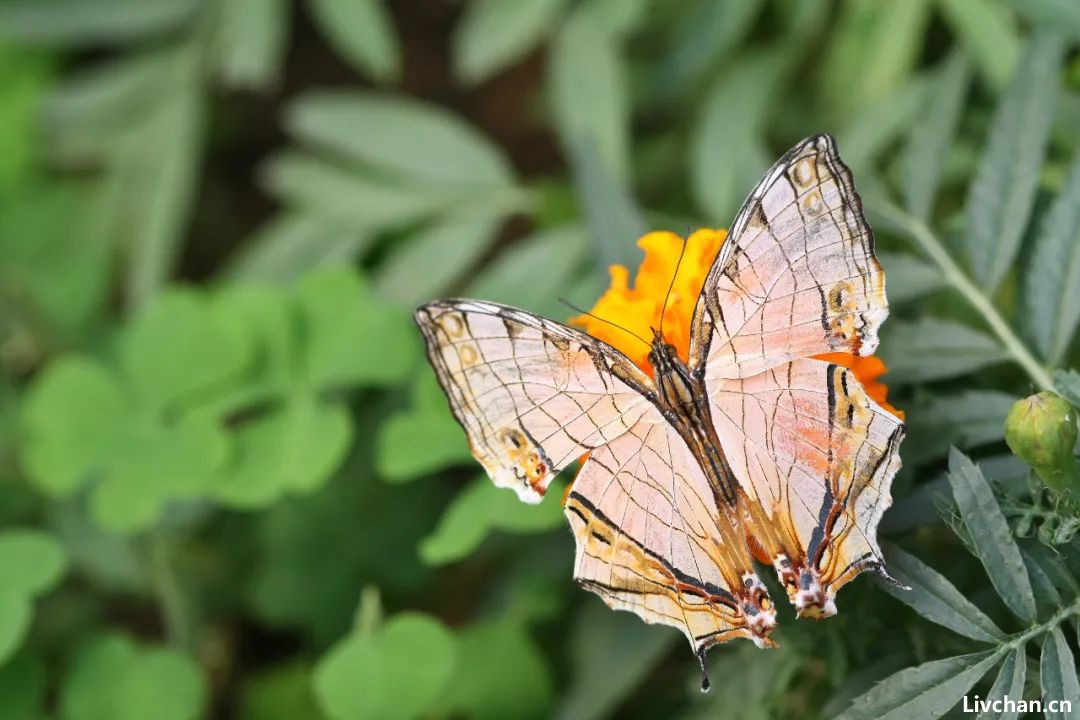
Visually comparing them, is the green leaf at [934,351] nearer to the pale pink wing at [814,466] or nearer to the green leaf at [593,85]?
the pale pink wing at [814,466]

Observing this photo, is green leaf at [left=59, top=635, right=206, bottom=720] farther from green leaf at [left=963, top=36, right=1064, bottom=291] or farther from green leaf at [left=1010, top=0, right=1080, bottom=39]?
green leaf at [left=1010, top=0, right=1080, bottom=39]

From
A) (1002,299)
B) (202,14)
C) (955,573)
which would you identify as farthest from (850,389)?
(202,14)

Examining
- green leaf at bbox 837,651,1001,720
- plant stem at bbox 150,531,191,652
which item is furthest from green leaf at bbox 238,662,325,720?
green leaf at bbox 837,651,1001,720

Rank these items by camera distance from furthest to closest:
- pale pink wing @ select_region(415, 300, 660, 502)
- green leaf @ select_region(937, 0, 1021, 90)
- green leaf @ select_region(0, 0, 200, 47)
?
green leaf @ select_region(0, 0, 200, 47) → green leaf @ select_region(937, 0, 1021, 90) → pale pink wing @ select_region(415, 300, 660, 502)

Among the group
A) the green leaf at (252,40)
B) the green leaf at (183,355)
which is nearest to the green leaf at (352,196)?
the green leaf at (252,40)

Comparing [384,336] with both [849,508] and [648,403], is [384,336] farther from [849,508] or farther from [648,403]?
[849,508]

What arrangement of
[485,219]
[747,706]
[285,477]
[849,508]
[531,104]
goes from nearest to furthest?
1. [849,508]
2. [747,706]
3. [285,477]
4. [485,219]
5. [531,104]
